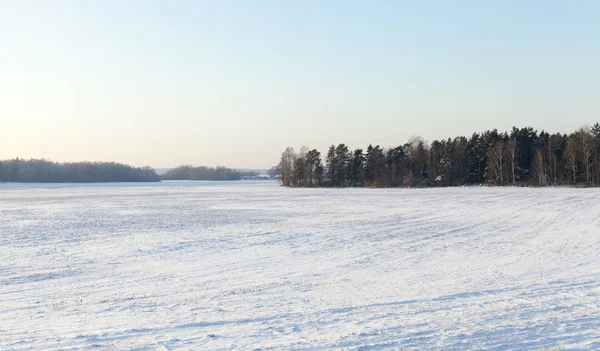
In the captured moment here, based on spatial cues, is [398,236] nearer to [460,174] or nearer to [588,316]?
[588,316]

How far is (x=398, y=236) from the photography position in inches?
962

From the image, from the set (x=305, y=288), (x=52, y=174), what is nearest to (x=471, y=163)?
(x=305, y=288)

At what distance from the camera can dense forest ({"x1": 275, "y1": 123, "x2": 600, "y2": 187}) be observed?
266 feet

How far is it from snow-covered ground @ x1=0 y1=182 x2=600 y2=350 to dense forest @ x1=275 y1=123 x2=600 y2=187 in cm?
6053

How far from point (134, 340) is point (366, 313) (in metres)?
4.42

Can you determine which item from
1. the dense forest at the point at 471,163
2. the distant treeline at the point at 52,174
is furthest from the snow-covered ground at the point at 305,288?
the distant treeline at the point at 52,174

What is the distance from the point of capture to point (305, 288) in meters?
13.4

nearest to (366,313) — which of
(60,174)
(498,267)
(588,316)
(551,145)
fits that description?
(588,316)

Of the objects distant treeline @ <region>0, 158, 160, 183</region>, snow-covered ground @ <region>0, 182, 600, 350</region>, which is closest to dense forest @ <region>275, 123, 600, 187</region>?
snow-covered ground @ <region>0, 182, 600, 350</region>

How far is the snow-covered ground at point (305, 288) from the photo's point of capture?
8.85m

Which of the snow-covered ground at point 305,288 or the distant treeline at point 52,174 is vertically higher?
Result: the distant treeline at point 52,174

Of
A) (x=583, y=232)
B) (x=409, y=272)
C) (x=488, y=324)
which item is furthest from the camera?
(x=583, y=232)

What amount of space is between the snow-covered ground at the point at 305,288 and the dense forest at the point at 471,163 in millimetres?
60533

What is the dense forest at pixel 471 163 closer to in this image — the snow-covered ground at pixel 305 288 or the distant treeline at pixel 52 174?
the snow-covered ground at pixel 305 288
